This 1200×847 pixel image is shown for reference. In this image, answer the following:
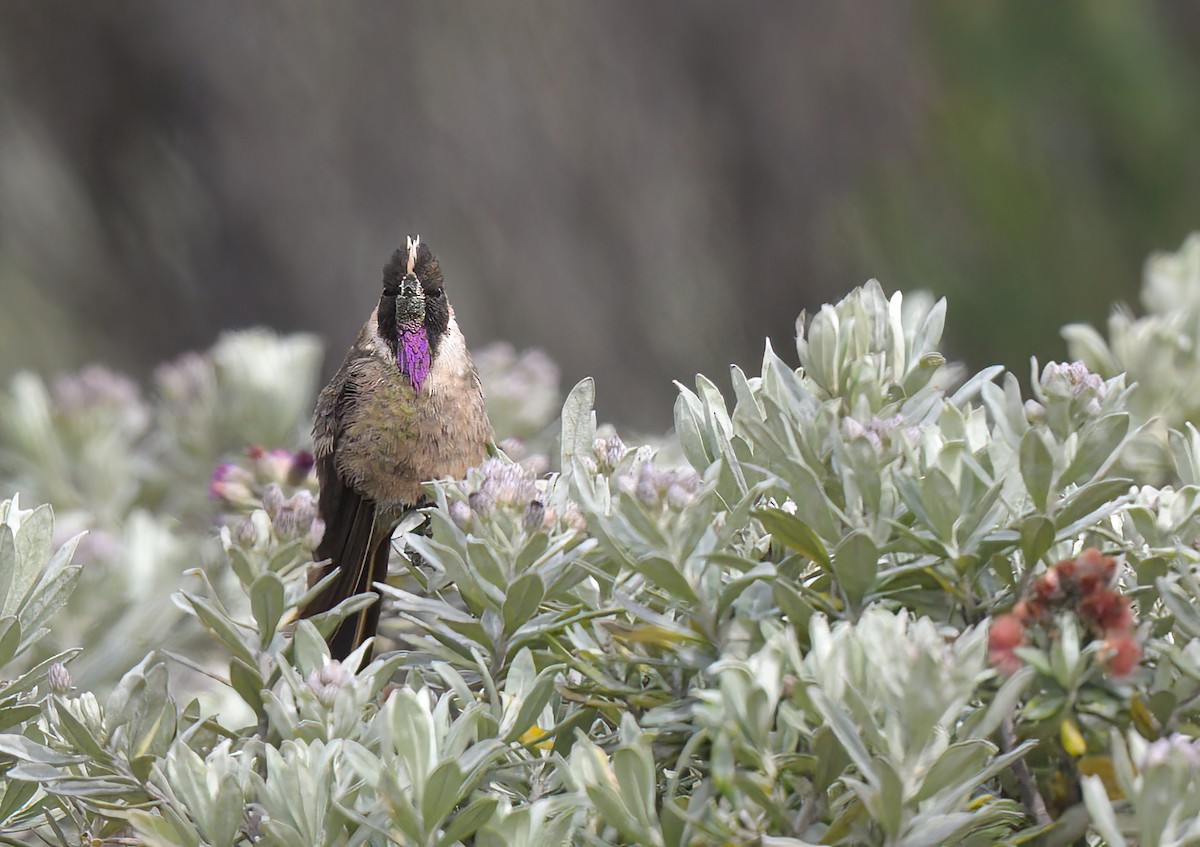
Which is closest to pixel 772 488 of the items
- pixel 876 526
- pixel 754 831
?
pixel 876 526

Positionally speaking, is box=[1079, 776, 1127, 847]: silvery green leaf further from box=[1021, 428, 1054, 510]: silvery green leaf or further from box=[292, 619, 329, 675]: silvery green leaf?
box=[292, 619, 329, 675]: silvery green leaf

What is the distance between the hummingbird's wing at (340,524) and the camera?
1.99 metres

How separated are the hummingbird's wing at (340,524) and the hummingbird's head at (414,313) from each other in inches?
4.3

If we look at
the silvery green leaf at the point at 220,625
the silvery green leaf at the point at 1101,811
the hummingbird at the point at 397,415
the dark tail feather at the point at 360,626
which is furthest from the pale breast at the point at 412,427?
the silvery green leaf at the point at 1101,811

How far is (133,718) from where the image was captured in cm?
120

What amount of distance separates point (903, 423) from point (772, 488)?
0.42ft

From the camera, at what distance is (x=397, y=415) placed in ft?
7.34

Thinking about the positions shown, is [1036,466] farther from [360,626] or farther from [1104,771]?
[360,626]

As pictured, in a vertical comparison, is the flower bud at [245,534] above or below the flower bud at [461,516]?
above

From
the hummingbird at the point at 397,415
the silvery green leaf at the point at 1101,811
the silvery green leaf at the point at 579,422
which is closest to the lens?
the silvery green leaf at the point at 1101,811

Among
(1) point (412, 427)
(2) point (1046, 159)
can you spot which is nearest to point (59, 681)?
(1) point (412, 427)

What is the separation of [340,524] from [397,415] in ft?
0.73

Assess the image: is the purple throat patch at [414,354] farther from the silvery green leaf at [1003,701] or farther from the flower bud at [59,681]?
the silvery green leaf at [1003,701]

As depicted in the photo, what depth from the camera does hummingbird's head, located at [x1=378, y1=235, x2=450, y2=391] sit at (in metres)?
2.24
